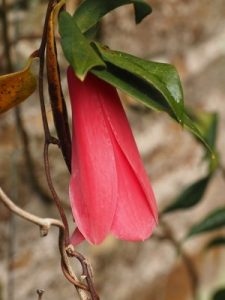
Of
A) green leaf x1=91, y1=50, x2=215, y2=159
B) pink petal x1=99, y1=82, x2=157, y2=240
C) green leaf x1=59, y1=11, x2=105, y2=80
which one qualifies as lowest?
pink petal x1=99, y1=82, x2=157, y2=240

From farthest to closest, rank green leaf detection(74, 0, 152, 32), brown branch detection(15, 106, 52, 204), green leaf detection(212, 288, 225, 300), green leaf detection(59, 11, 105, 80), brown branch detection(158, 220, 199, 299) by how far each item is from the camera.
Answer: brown branch detection(158, 220, 199, 299) < green leaf detection(212, 288, 225, 300) < brown branch detection(15, 106, 52, 204) < green leaf detection(74, 0, 152, 32) < green leaf detection(59, 11, 105, 80)

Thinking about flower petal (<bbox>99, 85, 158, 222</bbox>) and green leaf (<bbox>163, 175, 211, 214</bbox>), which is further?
green leaf (<bbox>163, 175, 211, 214</bbox>)

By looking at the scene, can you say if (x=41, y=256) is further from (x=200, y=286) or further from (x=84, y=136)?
(x=84, y=136)

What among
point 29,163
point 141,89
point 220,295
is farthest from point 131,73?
point 220,295

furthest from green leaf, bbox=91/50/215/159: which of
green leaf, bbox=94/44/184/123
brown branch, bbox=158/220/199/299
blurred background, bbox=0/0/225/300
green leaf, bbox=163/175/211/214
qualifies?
brown branch, bbox=158/220/199/299

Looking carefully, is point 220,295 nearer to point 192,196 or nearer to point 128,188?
point 192,196

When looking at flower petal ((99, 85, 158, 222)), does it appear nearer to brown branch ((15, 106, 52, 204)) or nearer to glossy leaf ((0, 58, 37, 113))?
glossy leaf ((0, 58, 37, 113))
